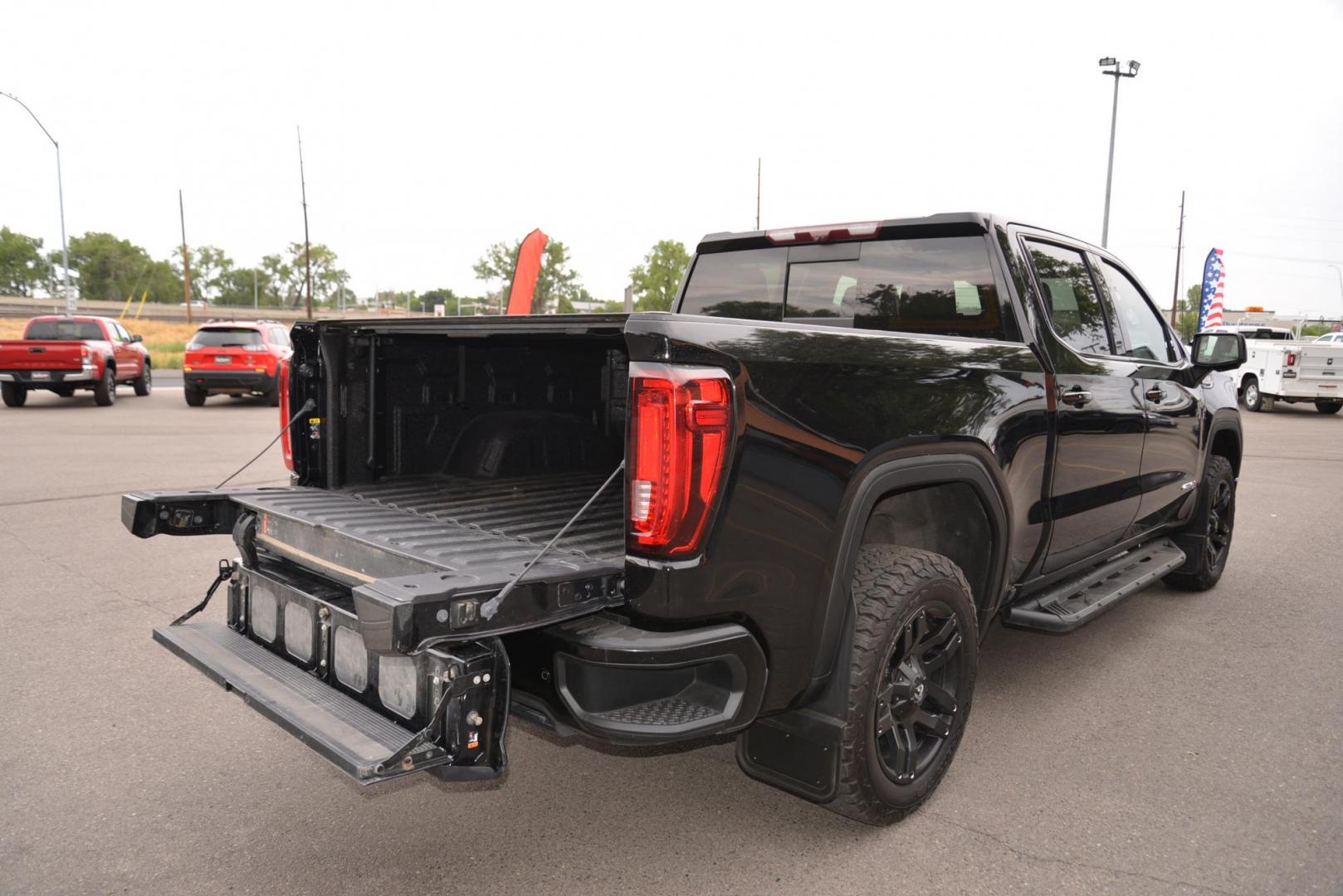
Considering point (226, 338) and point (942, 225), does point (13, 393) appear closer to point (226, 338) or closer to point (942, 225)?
point (226, 338)

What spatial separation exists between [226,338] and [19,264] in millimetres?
102240

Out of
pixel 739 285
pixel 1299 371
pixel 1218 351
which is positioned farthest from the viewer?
pixel 1299 371

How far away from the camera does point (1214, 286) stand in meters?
23.8

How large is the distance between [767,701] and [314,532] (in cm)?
152

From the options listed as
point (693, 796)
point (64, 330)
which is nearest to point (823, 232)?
point (693, 796)

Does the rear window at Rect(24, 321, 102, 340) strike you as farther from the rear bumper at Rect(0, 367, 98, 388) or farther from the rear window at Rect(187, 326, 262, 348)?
the rear window at Rect(187, 326, 262, 348)

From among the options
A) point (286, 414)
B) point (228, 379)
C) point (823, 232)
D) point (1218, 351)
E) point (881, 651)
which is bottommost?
point (228, 379)

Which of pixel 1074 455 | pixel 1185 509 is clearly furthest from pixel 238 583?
pixel 1185 509

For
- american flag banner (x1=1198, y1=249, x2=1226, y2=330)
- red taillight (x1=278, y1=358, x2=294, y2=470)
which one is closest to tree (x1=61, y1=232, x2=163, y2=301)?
american flag banner (x1=1198, y1=249, x2=1226, y2=330)

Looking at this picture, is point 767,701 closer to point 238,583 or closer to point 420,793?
point 420,793

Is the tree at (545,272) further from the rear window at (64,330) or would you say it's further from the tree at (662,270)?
the rear window at (64,330)

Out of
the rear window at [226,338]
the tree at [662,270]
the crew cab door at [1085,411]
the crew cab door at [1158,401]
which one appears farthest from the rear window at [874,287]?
the tree at [662,270]

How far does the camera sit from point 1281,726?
12.5ft

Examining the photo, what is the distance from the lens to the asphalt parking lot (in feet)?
8.90
